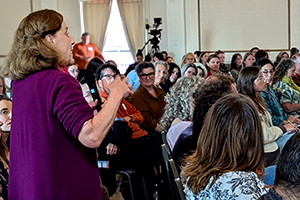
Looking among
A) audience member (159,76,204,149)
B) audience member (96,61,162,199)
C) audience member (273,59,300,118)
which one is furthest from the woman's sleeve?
audience member (273,59,300,118)

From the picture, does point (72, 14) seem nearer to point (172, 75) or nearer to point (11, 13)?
point (11, 13)

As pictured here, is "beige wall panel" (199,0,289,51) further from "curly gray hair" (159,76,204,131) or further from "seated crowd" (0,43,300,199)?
"curly gray hair" (159,76,204,131)

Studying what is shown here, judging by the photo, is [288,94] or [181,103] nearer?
[181,103]

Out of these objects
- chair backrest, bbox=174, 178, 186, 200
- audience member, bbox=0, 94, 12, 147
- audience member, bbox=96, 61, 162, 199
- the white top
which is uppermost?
audience member, bbox=0, 94, 12, 147

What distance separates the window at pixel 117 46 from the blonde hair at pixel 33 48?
9600 millimetres

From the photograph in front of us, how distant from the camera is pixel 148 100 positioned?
4.07 meters

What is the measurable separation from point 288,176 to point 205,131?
58 centimetres

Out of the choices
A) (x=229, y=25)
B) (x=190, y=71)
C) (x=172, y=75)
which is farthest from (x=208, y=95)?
(x=229, y=25)

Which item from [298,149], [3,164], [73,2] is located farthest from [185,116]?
[73,2]

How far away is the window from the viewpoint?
1120 cm

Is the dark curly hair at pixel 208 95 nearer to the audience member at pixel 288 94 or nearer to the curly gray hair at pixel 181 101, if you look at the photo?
the curly gray hair at pixel 181 101

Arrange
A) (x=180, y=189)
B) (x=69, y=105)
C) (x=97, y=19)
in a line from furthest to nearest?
(x=97, y=19), (x=180, y=189), (x=69, y=105)

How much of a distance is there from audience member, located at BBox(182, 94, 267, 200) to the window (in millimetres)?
9629

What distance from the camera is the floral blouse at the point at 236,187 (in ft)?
4.84
